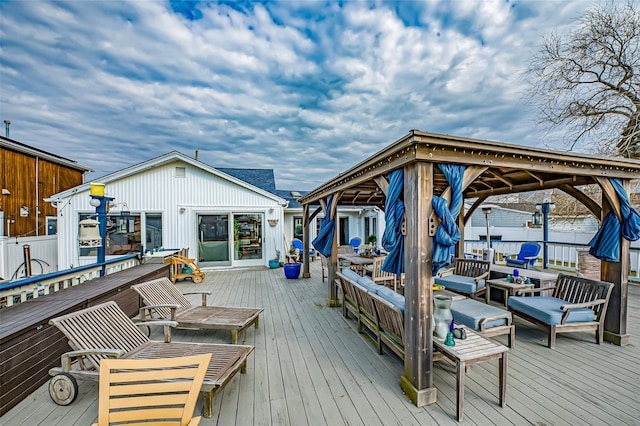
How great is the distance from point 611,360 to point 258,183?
42.5 ft

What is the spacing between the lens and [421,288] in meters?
2.41

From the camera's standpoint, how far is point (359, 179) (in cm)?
386

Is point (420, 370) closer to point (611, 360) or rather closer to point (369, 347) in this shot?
point (369, 347)

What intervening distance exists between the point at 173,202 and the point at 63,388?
746 centimetres

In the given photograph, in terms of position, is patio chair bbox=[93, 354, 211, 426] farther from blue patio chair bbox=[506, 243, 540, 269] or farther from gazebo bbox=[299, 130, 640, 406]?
blue patio chair bbox=[506, 243, 540, 269]

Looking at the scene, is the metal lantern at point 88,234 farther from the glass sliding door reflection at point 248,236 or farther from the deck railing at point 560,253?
the deck railing at point 560,253

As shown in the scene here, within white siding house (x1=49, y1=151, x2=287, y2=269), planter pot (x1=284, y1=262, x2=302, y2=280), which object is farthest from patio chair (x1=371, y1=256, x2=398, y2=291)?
white siding house (x1=49, y1=151, x2=287, y2=269)

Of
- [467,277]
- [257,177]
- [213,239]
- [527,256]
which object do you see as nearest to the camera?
[467,277]

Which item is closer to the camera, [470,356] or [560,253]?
[470,356]

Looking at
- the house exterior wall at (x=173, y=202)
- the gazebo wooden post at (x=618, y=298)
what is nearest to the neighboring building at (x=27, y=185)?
the house exterior wall at (x=173, y=202)

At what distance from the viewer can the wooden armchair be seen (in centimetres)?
525

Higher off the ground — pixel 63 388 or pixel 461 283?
pixel 461 283

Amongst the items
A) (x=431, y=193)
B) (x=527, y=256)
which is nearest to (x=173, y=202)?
(x=431, y=193)

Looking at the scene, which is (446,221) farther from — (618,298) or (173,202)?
(173,202)
